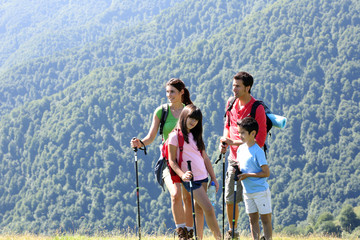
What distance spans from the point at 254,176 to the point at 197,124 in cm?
83

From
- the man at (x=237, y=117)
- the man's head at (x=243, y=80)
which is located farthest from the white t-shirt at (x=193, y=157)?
the man's head at (x=243, y=80)

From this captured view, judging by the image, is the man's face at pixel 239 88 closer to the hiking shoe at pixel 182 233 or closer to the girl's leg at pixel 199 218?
the girl's leg at pixel 199 218

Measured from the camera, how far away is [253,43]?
196625 mm

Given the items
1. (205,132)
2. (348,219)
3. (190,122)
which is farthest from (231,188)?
(205,132)

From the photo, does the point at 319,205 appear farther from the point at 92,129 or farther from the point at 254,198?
the point at 254,198

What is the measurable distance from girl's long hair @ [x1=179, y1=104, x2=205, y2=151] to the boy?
1.46 feet

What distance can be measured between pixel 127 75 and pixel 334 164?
90861 mm

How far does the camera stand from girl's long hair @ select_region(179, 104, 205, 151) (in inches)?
199

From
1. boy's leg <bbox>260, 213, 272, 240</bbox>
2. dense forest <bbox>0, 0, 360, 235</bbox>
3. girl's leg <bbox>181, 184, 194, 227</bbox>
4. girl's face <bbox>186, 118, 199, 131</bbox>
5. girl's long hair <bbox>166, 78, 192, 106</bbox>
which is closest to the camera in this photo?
boy's leg <bbox>260, 213, 272, 240</bbox>

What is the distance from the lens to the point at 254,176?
4887mm

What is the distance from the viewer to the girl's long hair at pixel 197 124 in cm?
506

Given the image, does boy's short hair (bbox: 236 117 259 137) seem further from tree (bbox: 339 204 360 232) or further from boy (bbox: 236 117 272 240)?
tree (bbox: 339 204 360 232)

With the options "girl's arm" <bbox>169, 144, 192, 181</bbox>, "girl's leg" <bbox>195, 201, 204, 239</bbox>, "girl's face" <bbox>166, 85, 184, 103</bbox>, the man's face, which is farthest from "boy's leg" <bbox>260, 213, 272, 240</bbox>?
"girl's face" <bbox>166, 85, 184, 103</bbox>

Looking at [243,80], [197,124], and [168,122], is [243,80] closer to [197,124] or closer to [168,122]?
[197,124]
